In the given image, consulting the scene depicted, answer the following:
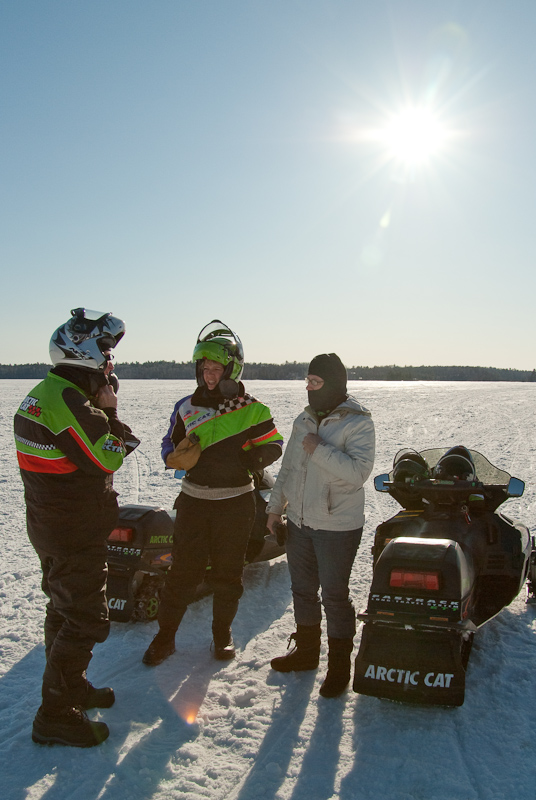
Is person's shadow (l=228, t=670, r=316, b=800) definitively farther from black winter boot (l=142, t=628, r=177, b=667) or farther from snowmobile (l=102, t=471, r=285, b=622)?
snowmobile (l=102, t=471, r=285, b=622)

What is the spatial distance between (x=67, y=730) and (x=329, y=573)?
153 centimetres

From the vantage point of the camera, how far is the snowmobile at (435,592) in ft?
9.60

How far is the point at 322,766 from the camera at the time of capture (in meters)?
2.62

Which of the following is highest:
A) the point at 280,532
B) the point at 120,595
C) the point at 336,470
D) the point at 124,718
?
the point at 336,470

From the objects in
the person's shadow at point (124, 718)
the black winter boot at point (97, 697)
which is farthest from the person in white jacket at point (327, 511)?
the black winter boot at point (97, 697)

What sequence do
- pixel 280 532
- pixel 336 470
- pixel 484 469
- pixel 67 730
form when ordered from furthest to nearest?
1. pixel 484 469
2. pixel 280 532
3. pixel 336 470
4. pixel 67 730

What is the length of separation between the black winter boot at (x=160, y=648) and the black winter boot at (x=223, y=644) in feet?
0.89

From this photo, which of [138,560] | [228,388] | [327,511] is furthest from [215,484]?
[138,560]

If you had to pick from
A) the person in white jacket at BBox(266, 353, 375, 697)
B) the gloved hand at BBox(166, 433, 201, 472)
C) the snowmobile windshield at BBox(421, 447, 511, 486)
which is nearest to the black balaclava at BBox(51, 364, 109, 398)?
the gloved hand at BBox(166, 433, 201, 472)

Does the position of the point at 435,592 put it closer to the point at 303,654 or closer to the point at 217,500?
the point at 303,654

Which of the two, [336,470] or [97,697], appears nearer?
[97,697]

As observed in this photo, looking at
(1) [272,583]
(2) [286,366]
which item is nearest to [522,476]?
(1) [272,583]

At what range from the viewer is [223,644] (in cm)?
370

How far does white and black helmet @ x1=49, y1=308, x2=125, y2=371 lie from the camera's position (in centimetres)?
288
